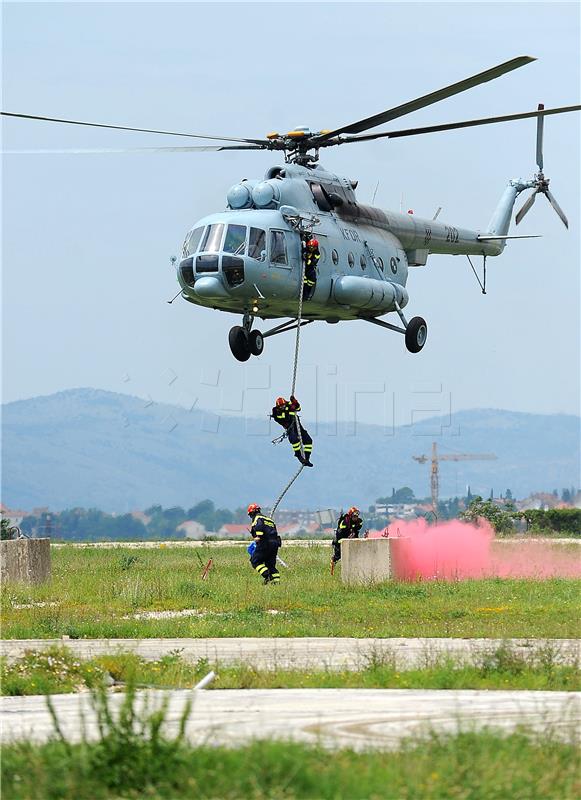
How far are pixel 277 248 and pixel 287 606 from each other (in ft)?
33.0

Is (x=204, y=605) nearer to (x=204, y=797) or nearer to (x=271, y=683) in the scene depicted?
(x=271, y=683)

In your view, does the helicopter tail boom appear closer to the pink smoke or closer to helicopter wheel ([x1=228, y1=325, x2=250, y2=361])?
the pink smoke

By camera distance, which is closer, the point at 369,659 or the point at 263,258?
the point at 369,659

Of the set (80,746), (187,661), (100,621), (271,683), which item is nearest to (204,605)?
(100,621)

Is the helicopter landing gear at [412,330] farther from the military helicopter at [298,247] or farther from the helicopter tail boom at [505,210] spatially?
the helicopter tail boom at [505,210]

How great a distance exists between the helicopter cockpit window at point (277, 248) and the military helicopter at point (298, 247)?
2 cm

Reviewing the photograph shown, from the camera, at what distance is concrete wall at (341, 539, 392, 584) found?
29641mm

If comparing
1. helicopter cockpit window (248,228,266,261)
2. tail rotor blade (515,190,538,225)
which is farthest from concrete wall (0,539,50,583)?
tail rotor blade (515,190,538,225)

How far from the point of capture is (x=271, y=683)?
52.7ft

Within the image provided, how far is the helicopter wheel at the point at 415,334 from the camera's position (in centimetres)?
3866

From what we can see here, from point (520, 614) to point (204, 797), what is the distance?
568 inches

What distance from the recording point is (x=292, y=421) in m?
31.6

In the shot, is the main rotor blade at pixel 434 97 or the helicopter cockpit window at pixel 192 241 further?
the helicopter cockpit window at pixel 192 241

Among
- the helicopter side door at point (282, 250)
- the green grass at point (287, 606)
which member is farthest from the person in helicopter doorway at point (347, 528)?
the helicopter side door at point (282, 250)
